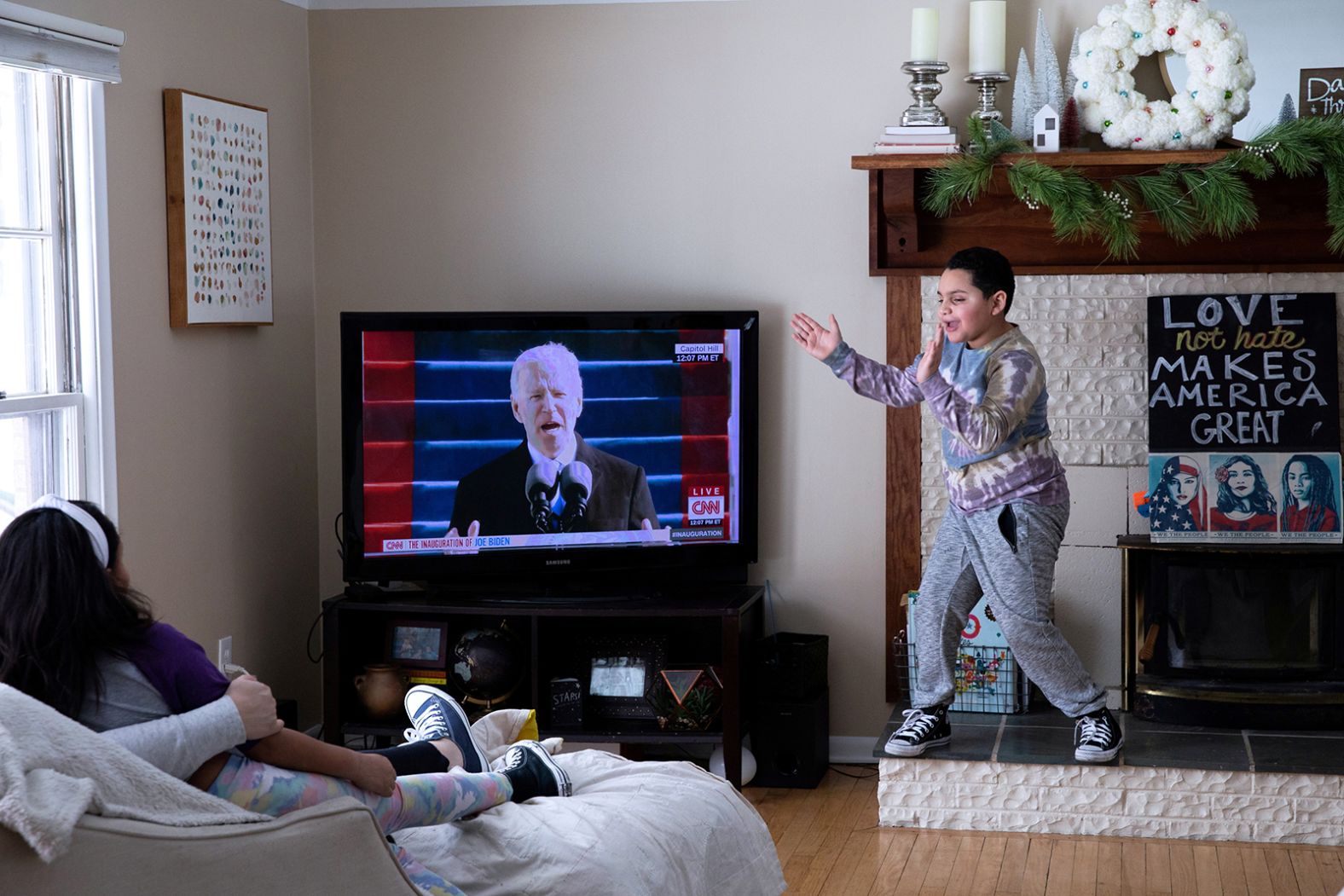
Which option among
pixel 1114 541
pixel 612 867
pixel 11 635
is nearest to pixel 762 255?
pixel 1114 541

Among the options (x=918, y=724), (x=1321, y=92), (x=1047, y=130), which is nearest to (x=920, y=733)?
(x=918, y=724)

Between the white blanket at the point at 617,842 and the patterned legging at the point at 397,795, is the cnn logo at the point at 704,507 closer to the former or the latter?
the white blanket at the point at 617,842

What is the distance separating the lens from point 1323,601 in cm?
391

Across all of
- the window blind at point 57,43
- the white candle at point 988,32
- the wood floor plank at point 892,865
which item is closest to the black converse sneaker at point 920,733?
the wood floor plank at point 892,865

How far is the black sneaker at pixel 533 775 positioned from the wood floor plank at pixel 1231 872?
1.66m

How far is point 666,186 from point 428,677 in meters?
1.66

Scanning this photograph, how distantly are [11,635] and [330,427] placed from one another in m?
2.70

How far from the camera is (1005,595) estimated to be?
3.64 m

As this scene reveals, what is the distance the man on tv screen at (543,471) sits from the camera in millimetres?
4172

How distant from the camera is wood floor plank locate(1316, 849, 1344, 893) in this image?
3.33 meters

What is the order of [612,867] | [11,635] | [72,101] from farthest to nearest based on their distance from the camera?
[72,101]
[612,867]
[11,635]

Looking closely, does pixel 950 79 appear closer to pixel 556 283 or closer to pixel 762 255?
pixel 762 255

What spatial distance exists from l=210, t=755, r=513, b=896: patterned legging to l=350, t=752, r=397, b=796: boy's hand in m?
0.01

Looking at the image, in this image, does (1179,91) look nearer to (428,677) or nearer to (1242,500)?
(1242,500)
